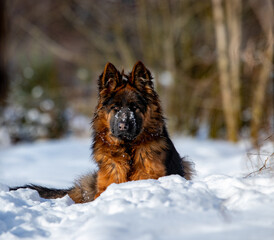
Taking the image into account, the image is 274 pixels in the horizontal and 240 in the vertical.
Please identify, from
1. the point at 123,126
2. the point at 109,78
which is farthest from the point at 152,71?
the point at 123,126

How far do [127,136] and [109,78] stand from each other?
835 millimetres

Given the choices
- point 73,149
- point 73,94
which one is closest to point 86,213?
point 73,149

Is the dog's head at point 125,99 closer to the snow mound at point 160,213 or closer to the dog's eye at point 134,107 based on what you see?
the dog's eye at point 134,107

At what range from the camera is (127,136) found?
5148 mm

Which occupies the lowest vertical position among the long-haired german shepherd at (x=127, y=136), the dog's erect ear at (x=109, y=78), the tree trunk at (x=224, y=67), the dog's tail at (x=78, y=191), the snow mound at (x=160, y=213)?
the snow mound at (x=160, y=213)

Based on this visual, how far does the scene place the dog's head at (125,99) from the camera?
5.14 metres

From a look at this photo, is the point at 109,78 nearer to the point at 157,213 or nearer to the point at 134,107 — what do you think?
the point at 134,107

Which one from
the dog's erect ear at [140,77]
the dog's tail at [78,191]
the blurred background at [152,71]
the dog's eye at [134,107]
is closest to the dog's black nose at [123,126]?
the dog's eye at [134,107]

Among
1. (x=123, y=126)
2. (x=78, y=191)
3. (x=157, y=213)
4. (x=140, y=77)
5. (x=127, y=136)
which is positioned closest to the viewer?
(x=157, y=213)

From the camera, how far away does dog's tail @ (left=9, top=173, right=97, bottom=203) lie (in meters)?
5.36

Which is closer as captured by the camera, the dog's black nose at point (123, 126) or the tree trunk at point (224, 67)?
the dog's black nose at point (123, 126)

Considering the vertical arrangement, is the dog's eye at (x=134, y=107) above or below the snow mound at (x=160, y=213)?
above

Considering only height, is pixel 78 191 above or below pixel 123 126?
below

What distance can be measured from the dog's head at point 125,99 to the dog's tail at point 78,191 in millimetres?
829
